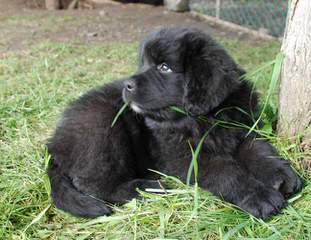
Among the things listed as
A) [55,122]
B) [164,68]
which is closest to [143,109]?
[164,68]

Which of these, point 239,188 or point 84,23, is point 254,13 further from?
point 239,188

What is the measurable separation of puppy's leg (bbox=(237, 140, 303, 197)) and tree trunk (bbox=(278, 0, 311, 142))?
0.19 m

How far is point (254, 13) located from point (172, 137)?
17.1ft

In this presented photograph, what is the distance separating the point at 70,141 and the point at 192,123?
72 cm

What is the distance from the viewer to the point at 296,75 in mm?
2234

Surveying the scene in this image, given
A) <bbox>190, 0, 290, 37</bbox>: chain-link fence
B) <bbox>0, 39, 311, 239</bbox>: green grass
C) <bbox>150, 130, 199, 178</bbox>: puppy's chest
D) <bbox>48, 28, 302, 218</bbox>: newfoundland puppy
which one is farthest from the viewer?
<bbox>190, 0, 290, 37</bbox>: chain-link fence

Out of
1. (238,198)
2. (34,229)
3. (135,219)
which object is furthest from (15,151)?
(238,198)

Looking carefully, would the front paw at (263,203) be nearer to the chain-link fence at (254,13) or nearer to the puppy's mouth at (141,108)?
the puppy's mouth at (141,108)

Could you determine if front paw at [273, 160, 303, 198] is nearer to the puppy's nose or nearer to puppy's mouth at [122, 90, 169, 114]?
puppy's mouth at [122, 90, 169, 114]

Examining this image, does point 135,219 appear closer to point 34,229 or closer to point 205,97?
point 34,229

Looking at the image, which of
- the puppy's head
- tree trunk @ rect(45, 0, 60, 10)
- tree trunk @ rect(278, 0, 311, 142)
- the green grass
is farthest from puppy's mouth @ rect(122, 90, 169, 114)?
tree trunk @ rect(45, 0, 60, 10)

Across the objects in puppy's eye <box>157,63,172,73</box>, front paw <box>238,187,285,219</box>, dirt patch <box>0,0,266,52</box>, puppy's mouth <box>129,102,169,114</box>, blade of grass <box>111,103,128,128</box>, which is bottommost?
dirt patch <box>0,0,266,52</box>

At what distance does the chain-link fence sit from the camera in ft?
21.8

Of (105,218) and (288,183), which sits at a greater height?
(288,183)
